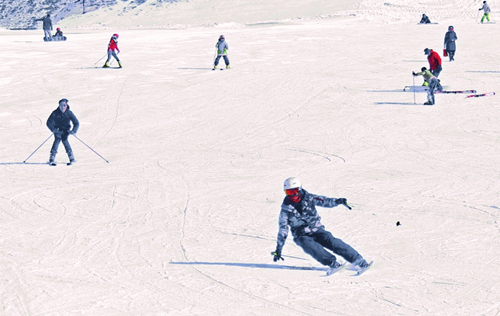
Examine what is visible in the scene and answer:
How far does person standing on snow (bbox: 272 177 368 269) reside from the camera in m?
7.69

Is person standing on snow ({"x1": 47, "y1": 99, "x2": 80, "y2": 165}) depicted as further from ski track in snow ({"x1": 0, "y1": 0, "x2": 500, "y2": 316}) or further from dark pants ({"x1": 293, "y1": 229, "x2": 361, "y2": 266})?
dark pants ({"x1": 293, "y1": 229, "x2": 361, "y2": 266})

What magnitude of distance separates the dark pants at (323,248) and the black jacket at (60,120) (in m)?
6.80

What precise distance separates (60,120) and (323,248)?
7.28 metres

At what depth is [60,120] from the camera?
13.3 metres

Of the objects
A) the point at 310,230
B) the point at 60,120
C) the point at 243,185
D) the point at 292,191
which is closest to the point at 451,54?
the point at 243,185

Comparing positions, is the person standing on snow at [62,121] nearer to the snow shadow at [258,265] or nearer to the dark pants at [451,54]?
the snow shadow at [258,265]

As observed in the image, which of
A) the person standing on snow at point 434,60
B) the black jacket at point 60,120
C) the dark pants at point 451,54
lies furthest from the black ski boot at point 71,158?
the dark pants at point 451,54

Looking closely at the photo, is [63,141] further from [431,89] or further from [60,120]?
[431,89]

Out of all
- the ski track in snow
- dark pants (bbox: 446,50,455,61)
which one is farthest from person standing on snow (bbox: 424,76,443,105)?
dark pants (bbox: 446,50,455,61)

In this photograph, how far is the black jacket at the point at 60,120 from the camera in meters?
13.2

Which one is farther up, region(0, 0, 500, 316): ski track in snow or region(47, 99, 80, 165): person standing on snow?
region(47, 99, 80, 165): person standing on snow

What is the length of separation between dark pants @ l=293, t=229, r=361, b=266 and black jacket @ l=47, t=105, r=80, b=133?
22.3 ft

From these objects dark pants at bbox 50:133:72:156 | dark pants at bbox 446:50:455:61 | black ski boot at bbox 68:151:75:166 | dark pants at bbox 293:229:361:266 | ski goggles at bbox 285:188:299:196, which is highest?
ski goggles at bbox 285:188:299:196

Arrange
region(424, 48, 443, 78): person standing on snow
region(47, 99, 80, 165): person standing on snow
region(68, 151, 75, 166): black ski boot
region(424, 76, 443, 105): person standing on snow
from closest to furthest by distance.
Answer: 1. region(47, 99, 80, 165): person standing on snow
2. region(68, 151, 75, 166): black ski boot
3. region(424, 76, 443, 105): person standing on snow
4. region(424, 48, 443, 78): person standing on snow
